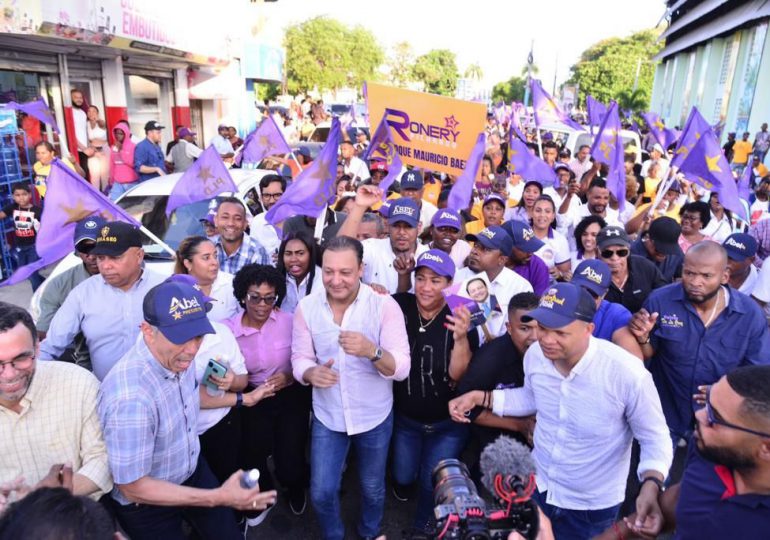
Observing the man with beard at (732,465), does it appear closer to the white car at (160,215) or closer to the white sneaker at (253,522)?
the white sneaker at (253,522)

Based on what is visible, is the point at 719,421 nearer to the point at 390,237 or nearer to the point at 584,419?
the point at 584,419

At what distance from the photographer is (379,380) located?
3.34m

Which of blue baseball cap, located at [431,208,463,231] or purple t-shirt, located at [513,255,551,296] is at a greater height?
blue baseball cap, located at [431,208,463,231]

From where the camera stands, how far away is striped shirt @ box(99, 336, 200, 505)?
236 centimetres

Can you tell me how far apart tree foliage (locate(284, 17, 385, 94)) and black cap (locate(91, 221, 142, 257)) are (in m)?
39.8

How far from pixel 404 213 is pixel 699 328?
227 centimetres

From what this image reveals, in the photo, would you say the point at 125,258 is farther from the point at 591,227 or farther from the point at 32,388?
the point at 591,227

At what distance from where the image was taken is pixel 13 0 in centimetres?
814

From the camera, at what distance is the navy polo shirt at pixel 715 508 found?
5.90 ft

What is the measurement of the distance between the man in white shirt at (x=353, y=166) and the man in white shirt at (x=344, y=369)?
18.2 ft

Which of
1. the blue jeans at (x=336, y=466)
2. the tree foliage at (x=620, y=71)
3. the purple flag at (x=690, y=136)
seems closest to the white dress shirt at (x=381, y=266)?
the blue jeans at (x=336, y=466)

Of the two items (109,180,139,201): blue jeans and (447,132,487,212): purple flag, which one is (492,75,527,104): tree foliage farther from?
(447,132,487,212): purple flag

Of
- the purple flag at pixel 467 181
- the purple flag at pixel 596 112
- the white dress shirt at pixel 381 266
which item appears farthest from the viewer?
the purple flag at pixel 596 112

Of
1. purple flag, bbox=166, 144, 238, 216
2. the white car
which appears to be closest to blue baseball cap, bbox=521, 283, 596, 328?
purple flag, bbox=166, 144, 238, 216
